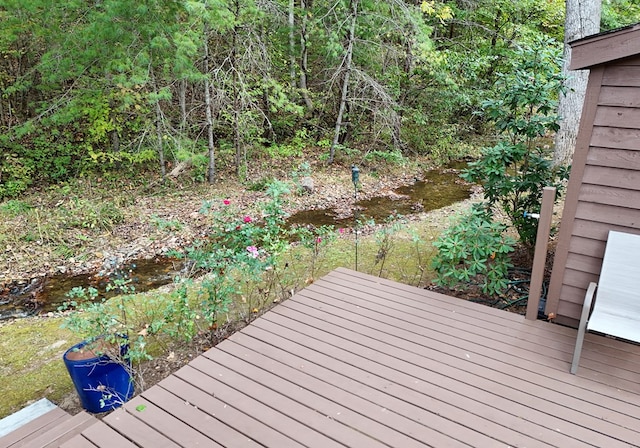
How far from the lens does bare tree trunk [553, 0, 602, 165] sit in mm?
6102

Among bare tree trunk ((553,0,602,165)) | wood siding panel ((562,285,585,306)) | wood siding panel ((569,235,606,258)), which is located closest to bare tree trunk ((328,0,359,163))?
bare tree trunk ((553,0,602,165))

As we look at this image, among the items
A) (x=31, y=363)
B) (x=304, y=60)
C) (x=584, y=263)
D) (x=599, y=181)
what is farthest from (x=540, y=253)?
(x=304, y=60)

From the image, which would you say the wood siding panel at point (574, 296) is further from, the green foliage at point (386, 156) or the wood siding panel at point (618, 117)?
the green foliage at point (386, 156)

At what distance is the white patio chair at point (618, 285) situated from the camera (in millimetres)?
2418

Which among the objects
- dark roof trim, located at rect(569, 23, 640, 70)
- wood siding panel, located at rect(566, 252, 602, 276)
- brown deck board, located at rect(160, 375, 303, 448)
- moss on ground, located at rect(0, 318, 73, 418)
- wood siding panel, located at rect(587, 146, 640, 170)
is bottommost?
moss on ground, located at rect(0, 318, 73, 418)

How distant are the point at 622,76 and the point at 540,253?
3.86 feet

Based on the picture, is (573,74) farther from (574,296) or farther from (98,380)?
(98,380)

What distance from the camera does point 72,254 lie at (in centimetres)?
557

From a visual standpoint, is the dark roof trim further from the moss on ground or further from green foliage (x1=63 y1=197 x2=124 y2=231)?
green foliage (x1=63 y1=197 x2=124 y2=231)

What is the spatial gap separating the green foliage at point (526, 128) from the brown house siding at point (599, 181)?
3.42 feet

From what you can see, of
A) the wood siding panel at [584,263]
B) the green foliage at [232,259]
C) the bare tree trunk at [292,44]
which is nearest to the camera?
the wood siding panel at [584,263]

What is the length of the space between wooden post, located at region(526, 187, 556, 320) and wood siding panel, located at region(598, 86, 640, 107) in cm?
61

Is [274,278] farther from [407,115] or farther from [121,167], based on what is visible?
[407,115]

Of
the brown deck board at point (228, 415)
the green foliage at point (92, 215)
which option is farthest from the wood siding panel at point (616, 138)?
the green foliage at point (92, 215)
